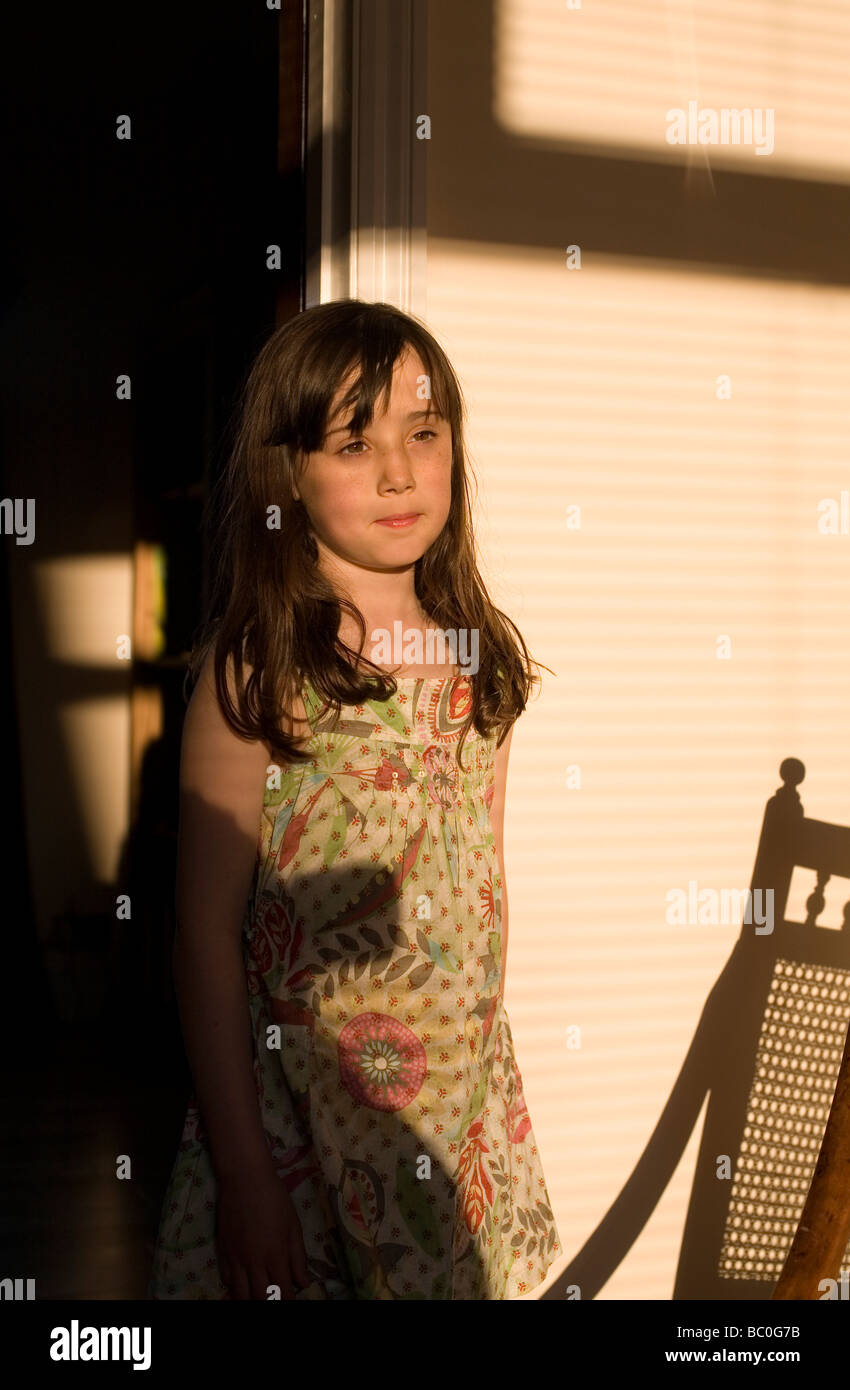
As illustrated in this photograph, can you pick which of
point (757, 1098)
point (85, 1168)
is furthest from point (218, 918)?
point (85, 1168)

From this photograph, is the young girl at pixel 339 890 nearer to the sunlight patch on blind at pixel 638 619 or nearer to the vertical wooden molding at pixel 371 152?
the vertical wooden molding at pixel 371 152

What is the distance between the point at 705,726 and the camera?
2117 mm

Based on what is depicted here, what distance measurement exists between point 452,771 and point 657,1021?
0.89 meters

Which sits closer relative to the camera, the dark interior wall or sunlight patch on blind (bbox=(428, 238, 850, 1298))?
sunlight patch on blind (bbox=(428, 238, 850, 1298))

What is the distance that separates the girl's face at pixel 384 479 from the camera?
131 centimetres

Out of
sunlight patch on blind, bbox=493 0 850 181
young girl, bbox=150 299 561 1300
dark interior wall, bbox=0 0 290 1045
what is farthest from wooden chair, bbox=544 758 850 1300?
dark interior wall, bbox=0 0 290 1045

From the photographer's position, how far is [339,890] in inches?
50.5

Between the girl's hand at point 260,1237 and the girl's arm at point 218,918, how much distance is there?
0.02 meters

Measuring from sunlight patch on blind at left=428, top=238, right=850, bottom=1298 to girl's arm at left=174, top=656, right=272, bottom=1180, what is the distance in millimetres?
753

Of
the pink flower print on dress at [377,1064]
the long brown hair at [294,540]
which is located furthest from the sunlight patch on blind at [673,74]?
the pink flower print on dress at [377,1064]

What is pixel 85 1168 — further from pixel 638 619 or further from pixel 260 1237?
pixel 260 1237

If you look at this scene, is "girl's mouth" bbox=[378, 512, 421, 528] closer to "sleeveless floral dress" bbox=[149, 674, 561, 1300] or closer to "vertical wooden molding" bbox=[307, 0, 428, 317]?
"sleeveless floral dress" bbox=[149, 674, 561, 1300]

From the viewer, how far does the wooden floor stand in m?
2.89
